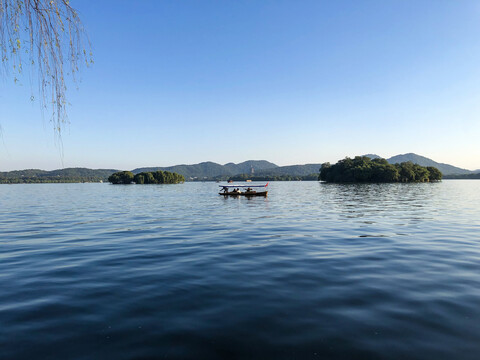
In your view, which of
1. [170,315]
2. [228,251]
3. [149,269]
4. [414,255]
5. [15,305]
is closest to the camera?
[170,315]

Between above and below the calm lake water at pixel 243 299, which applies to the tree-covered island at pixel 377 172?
above

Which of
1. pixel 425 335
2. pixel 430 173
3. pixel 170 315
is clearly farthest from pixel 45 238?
pixel 430 173

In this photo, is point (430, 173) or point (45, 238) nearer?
point (45, 238)

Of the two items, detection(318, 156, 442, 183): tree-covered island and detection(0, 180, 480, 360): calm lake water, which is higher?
detection(318, 156, 442, 183): tree-covered island

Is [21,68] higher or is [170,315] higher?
[21,68]

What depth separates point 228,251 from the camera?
1407cm

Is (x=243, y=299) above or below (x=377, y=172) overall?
below

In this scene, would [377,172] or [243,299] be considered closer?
[243,299]

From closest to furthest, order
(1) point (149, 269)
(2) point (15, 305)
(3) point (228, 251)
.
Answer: (2) point (15, 305) < (1) point (149, 269) < (3) point (228, 251)

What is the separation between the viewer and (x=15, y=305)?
7688 millimetres

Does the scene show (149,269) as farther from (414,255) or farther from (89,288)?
(414,255)

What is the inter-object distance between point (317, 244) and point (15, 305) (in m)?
12.7

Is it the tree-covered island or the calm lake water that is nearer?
the calm lake water

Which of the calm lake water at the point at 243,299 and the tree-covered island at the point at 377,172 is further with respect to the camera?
the tree-covered island at the point at 377,172
